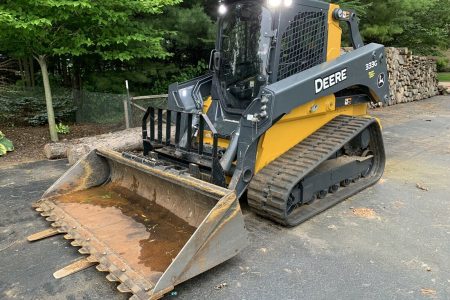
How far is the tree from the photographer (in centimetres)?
636

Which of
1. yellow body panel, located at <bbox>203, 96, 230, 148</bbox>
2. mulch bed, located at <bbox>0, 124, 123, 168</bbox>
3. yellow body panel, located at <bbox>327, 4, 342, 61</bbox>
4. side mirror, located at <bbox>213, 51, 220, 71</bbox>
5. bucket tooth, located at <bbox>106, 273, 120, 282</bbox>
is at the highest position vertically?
yellow body panel, located at <bbox>327, 4, 342, 61</bbox>

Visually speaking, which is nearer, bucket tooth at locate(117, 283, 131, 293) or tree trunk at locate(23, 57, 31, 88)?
bucket tooth at locate(117, 283, 131, 293)

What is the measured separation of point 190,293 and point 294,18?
310cm

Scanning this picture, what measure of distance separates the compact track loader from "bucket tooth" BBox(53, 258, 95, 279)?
0.01 metres

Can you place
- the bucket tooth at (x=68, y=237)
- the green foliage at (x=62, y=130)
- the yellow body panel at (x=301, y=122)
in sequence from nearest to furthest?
the bucket tooth at (x=68, y=237) → the yellow body panel at (x=301, y=122) → the green foliage at (x=62, y=130)

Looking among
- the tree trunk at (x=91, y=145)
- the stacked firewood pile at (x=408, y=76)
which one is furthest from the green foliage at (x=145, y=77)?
the stacked firewood pile at (x=408, y=76)

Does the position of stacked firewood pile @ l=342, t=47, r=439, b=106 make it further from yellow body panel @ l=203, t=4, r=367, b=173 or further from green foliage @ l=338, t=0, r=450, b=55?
yellow body panel @ l=203, t=4, r=367, b=173

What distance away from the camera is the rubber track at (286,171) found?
3.78 m

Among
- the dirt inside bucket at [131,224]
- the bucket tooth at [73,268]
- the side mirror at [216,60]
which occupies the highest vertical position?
the side mirror at [216,60]

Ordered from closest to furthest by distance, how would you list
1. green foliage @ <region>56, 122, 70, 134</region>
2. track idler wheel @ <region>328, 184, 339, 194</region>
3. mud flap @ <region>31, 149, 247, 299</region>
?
mud flap @ <region>31, 149, 247, 299</region> < track idler wheel @ <region>328, 184, 339, 194</region> < green foliage @ <region>56, 122, 70, 134</region>

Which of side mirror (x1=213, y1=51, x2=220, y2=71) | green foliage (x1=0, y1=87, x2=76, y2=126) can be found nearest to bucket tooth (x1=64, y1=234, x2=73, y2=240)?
side mirror (x1=213, y1=51, x2=220, y2=71)

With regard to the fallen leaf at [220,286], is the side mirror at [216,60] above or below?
above

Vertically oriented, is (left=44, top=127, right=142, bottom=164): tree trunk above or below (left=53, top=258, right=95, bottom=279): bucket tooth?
above

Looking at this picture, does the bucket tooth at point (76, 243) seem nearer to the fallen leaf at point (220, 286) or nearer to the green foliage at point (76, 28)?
the fallen leaf at point (220, 286)
